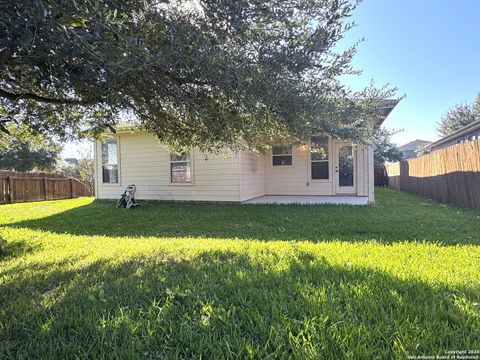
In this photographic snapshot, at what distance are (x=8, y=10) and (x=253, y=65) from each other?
7.36ft

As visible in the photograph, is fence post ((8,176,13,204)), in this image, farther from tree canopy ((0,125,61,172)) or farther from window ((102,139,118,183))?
window ((102,139,118,183))

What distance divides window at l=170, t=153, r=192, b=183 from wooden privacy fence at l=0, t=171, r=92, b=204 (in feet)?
27.6

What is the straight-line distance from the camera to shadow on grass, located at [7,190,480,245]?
4.99 m

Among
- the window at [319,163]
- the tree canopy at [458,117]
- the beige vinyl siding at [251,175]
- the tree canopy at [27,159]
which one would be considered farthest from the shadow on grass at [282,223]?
the tree canopy at [458,117]

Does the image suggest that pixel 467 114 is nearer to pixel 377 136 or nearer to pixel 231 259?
pixel 377 136

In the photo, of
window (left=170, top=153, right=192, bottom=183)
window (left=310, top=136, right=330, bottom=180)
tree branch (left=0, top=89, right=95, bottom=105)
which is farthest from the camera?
window (left=310, top=136, right=330, bottom=180)

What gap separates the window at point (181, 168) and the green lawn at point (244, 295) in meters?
5.46

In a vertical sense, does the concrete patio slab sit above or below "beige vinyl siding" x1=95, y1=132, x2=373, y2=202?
below

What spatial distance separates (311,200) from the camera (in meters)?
9.86

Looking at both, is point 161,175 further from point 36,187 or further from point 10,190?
point 36,187

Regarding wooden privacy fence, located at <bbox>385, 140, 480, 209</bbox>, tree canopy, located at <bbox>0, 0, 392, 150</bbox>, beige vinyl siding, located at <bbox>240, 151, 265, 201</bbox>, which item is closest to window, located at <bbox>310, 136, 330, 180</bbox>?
beige vinyl siding, located at <bbox>240, 151, 265, 201</bbox>

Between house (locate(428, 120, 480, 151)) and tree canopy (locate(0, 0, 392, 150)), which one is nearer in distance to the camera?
tree canopy (locate(0, 0, 392, 150))

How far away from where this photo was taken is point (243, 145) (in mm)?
6070

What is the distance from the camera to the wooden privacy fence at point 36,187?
43.0ft
